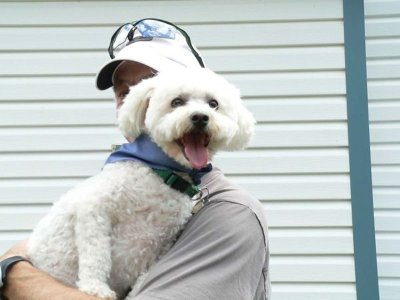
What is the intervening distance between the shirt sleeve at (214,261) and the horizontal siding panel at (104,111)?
212cm

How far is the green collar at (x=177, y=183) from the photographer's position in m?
1.73

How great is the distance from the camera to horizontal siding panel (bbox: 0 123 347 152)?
3.66 metres

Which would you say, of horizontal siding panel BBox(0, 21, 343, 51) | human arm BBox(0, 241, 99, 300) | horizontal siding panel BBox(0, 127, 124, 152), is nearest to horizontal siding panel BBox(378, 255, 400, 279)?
horizontal siding panel BBox(0, 21, 343, 51)

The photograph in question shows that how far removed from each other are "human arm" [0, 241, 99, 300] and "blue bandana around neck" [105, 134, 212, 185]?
420 millimetres

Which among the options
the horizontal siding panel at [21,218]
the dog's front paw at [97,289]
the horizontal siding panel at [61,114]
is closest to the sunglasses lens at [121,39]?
the dog's front paw at [97,289]

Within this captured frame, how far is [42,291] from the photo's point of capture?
165cm

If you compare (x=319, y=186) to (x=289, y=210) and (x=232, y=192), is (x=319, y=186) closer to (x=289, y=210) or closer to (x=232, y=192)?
(x=289, y=210)

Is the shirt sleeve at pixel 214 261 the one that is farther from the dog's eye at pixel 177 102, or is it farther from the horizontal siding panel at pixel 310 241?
the horizontal siding panel at pixel 310 241

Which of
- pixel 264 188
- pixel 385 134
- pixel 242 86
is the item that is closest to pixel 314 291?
pixel 264 188

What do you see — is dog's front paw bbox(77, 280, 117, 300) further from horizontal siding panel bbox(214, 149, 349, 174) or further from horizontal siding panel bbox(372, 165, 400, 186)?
horizontal siding panel bbox(372, 165, 400, 186)

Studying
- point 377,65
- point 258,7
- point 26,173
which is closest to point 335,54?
point 377,65

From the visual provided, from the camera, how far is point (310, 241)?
11.8 ft

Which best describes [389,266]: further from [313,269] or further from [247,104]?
[247,104]

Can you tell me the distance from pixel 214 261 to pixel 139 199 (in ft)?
1.05
